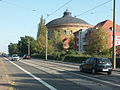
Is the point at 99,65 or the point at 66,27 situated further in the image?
the point at 66,27

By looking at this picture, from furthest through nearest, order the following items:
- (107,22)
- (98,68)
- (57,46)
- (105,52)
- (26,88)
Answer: (57,46) < (107,22) < (105,52) < (98,68) < (26,88)

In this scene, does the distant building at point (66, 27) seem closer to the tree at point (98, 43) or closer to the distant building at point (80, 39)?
the distant building at point (80, 39)

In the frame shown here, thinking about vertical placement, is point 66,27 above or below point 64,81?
above

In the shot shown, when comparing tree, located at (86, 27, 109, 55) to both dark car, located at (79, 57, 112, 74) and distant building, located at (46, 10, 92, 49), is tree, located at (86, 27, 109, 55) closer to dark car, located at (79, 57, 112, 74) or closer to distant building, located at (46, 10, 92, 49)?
dark car, located at (79, 57, 112, 74)

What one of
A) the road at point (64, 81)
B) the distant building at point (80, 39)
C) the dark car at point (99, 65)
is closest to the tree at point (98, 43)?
the dark car at point (99, 65)

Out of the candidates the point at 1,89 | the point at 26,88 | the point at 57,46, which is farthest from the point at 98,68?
the point at 57,46

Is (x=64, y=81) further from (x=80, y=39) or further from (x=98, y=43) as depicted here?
(x=80, y=39)

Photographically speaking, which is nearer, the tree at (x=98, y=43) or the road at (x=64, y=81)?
the road at (x=64, y=81)

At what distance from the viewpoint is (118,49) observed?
4097cm

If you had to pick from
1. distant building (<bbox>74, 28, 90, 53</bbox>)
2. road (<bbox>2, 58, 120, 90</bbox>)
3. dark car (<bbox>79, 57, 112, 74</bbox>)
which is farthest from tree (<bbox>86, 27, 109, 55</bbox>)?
distant building (<bbox>74, 28, 90, 53</bbox>)

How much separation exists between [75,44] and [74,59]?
3753cm

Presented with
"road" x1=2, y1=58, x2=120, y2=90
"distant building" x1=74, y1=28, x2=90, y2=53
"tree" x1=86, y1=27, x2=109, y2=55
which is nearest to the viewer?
"road" x1=2, y1=58, x2=120, y2=90

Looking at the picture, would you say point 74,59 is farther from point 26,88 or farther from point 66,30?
point 66,30

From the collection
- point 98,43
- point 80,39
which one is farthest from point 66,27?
point 98,43
